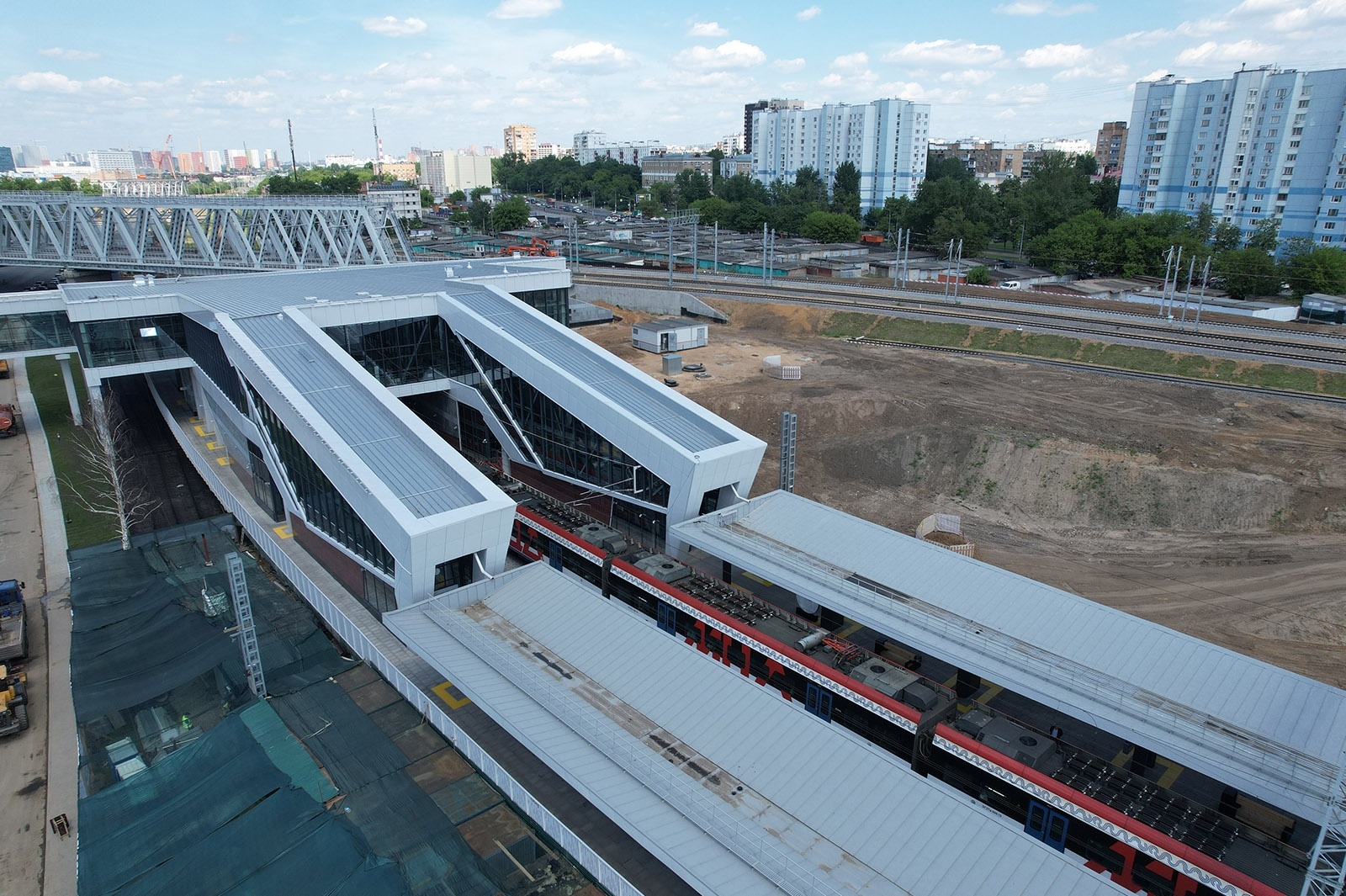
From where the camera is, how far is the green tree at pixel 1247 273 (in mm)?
81875

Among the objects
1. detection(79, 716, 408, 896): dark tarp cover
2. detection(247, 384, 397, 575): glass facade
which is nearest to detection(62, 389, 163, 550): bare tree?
detection(247, 384, 397, 575): glass facade

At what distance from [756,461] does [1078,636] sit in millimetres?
13921

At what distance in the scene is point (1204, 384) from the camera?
48750 millimetres

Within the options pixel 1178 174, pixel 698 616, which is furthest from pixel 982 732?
pixel 1178 174

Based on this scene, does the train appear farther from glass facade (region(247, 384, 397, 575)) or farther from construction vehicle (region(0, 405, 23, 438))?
construction vehicle (region(0, 405, 23, 438))

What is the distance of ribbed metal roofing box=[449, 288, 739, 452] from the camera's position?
109 feet

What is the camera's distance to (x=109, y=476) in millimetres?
41531

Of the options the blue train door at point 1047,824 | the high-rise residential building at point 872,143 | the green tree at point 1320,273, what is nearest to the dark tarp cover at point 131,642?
the blue train door at point 1047,824

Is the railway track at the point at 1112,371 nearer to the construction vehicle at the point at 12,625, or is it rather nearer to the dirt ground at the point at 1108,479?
the dirt ground at the point at 1108,479

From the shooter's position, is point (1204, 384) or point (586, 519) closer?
point (586, 519)

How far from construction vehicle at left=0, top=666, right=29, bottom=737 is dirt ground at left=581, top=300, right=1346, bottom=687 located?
3143 centimetres

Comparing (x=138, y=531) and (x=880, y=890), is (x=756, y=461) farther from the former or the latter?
(x=138, y=531)

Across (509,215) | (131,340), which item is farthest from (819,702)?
(509,215)

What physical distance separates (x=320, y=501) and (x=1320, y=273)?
95801mm
